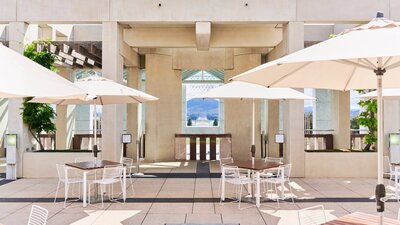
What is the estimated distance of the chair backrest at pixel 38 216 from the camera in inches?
145

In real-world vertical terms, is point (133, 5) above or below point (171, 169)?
above

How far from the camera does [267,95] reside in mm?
7445

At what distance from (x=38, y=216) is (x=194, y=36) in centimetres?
1008

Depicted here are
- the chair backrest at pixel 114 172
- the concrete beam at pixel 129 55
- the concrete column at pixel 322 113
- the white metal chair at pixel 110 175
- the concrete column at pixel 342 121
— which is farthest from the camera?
the concrete column at pixel 322 113

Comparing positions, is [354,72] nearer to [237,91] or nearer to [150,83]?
[237,91]

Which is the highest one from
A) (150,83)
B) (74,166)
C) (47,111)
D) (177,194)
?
(150,83)

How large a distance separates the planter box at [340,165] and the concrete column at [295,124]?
24cm

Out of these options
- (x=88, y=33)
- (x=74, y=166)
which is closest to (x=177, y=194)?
(x=74, y=166)

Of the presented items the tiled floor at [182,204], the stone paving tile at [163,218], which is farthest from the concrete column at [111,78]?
the stone paving tile at [163,218]

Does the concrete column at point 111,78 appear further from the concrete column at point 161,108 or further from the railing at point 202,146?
the railing at point 202,146

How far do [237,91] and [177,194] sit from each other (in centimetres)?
265

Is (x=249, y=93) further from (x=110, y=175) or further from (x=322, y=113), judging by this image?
(x=322, y=113)

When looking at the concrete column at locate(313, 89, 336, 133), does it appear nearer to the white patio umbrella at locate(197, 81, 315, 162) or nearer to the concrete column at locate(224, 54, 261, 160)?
the concrete column at locate(224, 54, 261, 160)

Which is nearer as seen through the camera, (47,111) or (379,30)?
(379,30)
